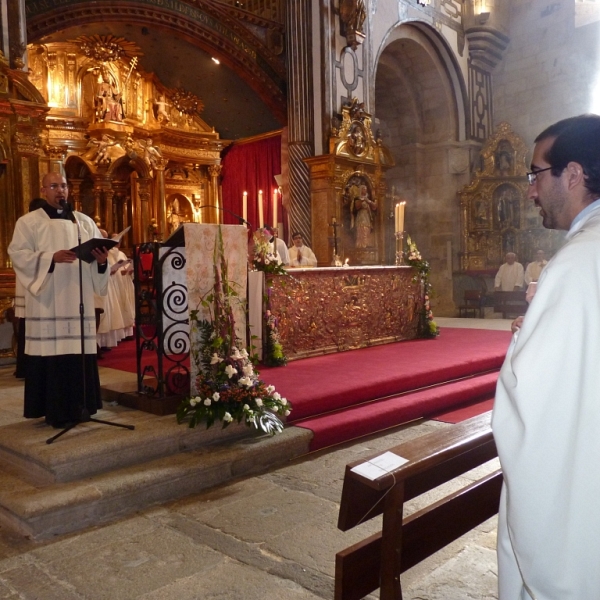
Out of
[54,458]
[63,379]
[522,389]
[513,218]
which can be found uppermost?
[513,218]

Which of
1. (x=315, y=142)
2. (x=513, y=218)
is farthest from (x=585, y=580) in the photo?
(x=513, y=218)

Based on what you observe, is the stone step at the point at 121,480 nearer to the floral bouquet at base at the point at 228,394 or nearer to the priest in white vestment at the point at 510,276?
the floral bouquet at base at the point at 228,394

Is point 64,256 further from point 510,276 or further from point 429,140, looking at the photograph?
point 429,140

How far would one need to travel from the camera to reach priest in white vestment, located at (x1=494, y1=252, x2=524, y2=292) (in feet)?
43.0

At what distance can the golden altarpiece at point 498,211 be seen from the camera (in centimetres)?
1390

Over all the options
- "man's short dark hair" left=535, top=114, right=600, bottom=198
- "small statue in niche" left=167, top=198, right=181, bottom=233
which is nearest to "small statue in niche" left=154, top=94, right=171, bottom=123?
"small statue in niche" left=167, top=198, right=181, bottom=233

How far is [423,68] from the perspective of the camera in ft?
45.7

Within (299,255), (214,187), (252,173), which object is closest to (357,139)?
(299,255)

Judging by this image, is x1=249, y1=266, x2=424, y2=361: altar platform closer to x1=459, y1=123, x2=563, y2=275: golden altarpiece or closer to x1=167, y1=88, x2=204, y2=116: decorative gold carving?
x1=459, y1=123, x2=563, y2=275: golden altarpiece

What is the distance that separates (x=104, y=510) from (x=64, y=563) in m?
0.50

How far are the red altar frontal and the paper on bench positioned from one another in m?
4.28

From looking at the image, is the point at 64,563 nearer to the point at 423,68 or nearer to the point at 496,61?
the point at 423,68

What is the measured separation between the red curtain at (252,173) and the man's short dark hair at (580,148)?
11.1 metres

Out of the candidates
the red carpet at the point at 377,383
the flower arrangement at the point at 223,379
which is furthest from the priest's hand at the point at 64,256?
the red carpet at the point at 377,383
